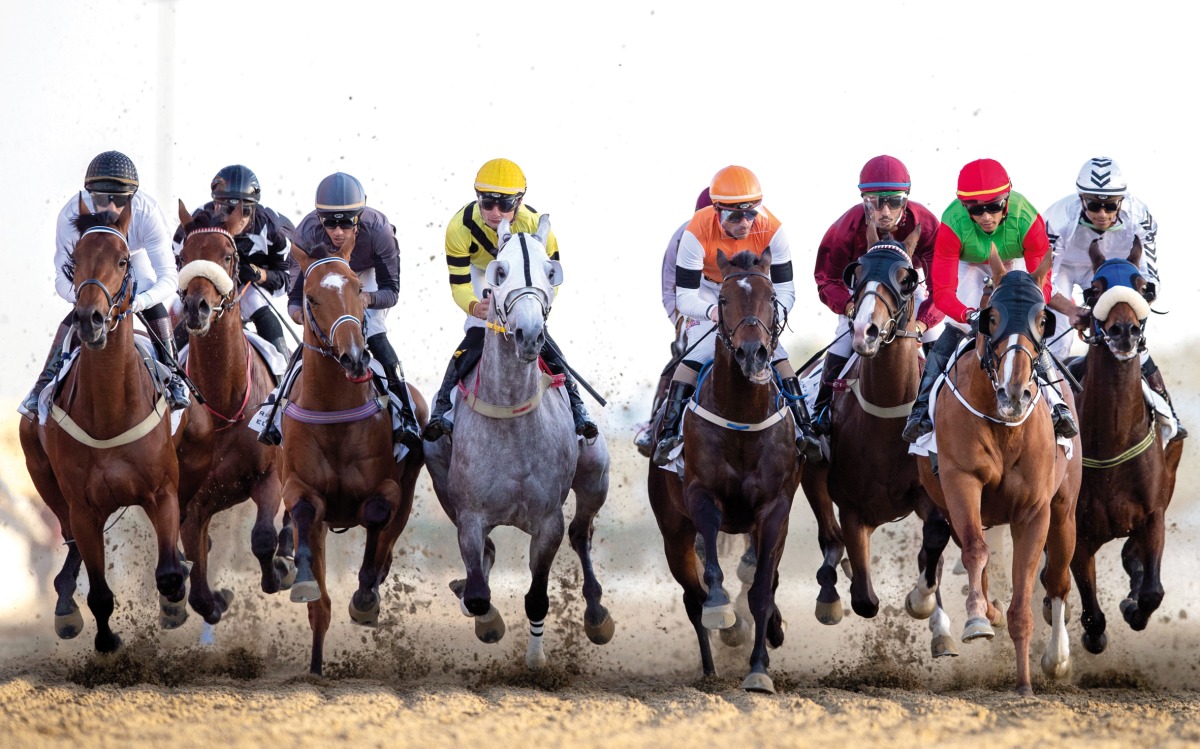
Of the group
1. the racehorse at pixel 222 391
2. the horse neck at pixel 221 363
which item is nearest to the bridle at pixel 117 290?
the racehorse at pixel 222 391

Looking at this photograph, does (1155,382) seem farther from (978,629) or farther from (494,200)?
(494,200)

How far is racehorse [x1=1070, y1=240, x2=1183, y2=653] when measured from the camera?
28.5ft

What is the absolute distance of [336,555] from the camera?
14.1 m

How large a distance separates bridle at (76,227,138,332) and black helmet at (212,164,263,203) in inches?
69.6

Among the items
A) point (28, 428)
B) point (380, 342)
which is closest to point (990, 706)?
point (380, 342)

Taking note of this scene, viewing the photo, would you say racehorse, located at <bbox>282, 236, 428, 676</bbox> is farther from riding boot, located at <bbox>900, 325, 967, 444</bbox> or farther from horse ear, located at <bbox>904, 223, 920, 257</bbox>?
horse ear, located at <bbox>904, 223, 920, 257</bbox>

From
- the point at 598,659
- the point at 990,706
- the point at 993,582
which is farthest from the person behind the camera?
the point at 993,582

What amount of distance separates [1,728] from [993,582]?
7.14m

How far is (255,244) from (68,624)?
8.08 feet

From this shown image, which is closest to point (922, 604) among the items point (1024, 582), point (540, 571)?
point (1024, 582)

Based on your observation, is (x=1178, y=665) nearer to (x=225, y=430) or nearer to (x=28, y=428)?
(x=225, y=430)

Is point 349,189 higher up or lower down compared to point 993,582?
higher up

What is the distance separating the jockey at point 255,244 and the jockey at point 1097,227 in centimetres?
462

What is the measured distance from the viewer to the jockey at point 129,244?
323 inches
